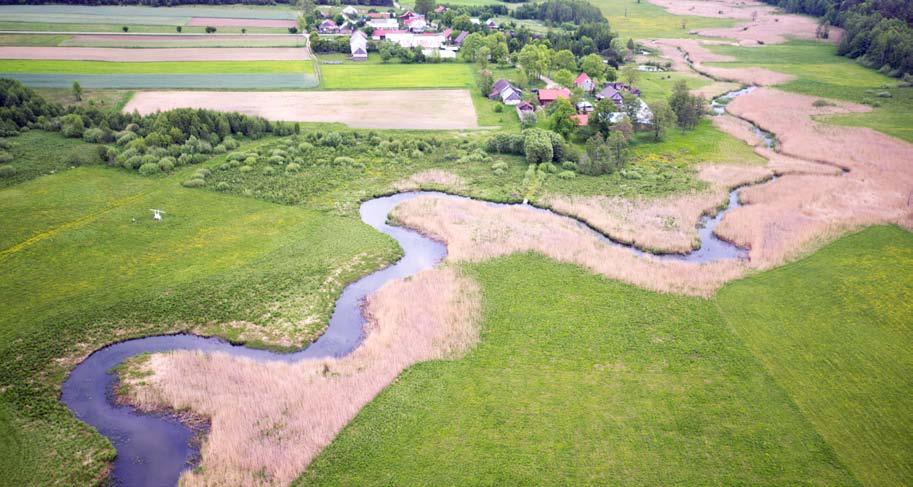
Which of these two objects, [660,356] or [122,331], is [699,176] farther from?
[122,331]

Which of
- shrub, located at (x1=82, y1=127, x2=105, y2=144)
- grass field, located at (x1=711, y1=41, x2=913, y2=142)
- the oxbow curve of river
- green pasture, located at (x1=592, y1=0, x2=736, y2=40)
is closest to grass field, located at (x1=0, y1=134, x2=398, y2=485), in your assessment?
the oxbow curve of river

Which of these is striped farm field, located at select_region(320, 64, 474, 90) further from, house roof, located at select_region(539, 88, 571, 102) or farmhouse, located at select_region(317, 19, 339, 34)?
farmhouse, located at select_region(317, 19, 339, 34)

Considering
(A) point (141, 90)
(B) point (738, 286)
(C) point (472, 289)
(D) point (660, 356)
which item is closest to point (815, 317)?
(B) point (738, 286)

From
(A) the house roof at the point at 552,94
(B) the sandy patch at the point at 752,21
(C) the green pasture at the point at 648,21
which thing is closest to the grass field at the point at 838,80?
(B) the sandy patch at the point at 752,21

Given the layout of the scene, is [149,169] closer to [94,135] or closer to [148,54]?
[94,135]

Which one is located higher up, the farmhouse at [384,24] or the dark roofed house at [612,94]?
the farmhouse at [384,24]

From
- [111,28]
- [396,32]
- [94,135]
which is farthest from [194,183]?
[111,28]

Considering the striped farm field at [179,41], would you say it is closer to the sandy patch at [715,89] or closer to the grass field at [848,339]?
the sandy patch at [715,89]
